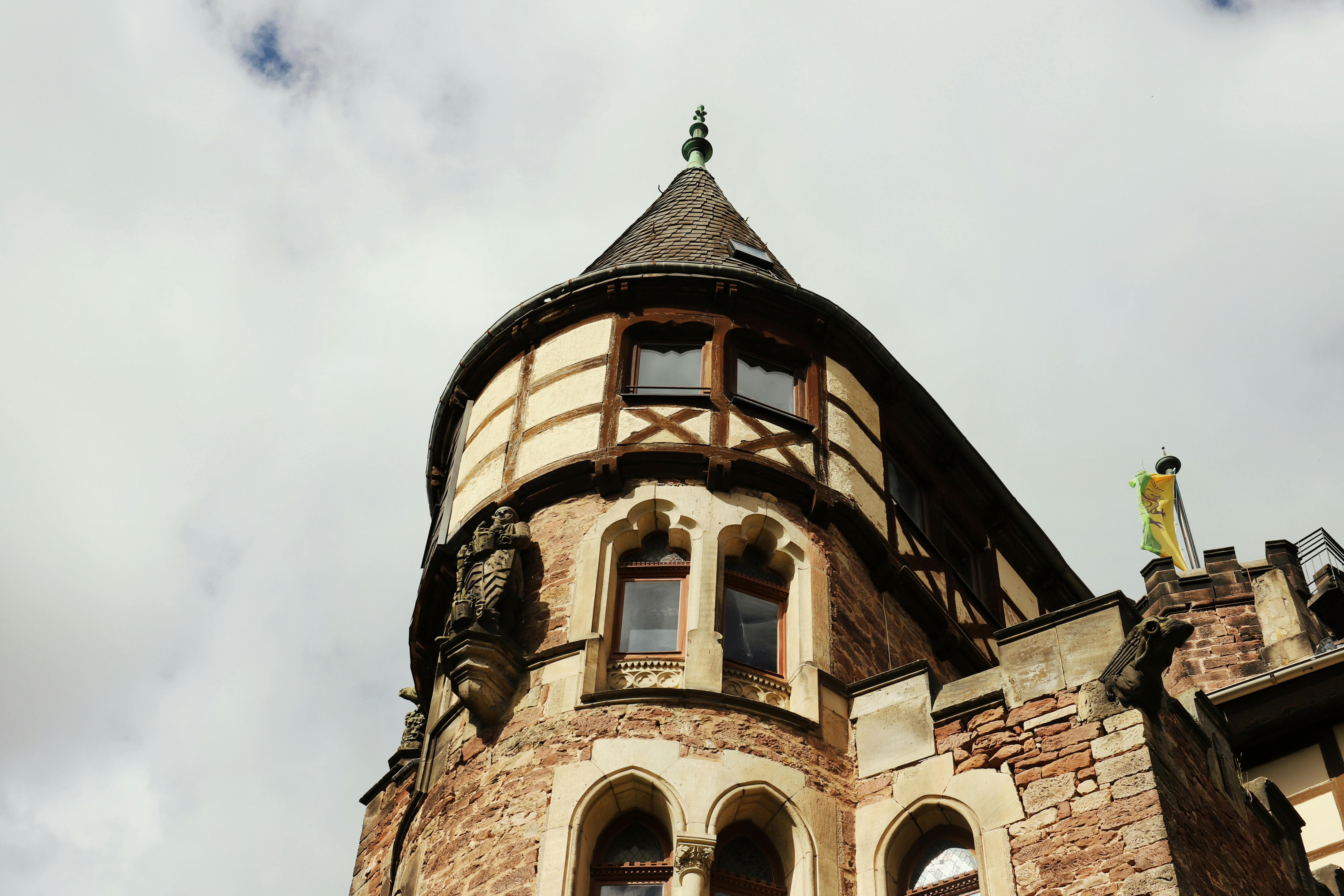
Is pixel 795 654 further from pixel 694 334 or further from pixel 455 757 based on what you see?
pixel 694 334

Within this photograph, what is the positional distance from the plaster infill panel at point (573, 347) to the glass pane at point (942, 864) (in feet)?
21.8

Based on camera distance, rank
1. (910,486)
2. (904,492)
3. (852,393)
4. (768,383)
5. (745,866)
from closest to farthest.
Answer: (745,866), (768,383), (852,393), (904,492), (910,486)

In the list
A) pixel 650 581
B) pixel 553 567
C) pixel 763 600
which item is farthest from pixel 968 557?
pixel 553 567

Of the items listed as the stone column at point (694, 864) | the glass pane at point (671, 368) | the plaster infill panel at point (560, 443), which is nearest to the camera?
the stone column at point (694, 864)

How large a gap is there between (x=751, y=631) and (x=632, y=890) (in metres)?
2.99

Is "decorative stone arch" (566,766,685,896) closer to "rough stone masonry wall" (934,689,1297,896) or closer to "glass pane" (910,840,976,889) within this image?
"glass pane" (910,840,976,889)

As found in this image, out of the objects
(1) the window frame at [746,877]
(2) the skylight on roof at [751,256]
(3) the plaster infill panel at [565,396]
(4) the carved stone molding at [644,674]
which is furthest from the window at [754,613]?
(2) the skylight on roof at [751,256]

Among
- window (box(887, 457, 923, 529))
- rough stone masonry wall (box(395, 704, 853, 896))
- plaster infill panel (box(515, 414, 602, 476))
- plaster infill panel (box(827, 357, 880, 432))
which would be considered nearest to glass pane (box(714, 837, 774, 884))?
rough stone masonry wall (box(395, 704, 853, 896))

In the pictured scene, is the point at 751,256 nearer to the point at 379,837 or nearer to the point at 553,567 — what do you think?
the point at 553,567

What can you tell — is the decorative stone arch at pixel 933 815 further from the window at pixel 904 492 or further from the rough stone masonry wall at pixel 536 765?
the window at pixel 904 492

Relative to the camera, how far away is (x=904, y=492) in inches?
691

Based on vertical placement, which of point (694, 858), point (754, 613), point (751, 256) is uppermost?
point (751, 256)

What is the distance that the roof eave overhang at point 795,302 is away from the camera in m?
16.8

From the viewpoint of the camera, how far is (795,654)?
13.7 m
